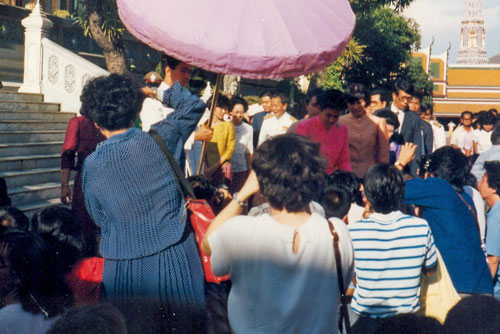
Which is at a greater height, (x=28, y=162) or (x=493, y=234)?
(x=493, y=234)

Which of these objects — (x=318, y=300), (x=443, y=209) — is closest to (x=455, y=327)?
(x=318, y=300)

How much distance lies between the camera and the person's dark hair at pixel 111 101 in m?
2.96

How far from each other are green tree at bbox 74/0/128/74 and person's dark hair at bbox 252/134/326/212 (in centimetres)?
1150

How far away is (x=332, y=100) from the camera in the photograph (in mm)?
5164

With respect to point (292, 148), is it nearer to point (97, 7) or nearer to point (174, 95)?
point (174, 95)

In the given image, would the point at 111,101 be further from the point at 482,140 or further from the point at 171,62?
the point at 482,140

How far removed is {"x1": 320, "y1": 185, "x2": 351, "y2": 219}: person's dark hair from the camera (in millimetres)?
3932

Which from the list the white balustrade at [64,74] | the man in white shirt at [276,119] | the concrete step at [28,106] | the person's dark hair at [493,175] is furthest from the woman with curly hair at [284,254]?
the white balustrade at [64,74]

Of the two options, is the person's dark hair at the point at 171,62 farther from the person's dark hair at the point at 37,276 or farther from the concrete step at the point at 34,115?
the concrete step at the point at 34,115

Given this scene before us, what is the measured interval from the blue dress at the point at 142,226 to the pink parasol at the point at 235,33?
502 millimetres

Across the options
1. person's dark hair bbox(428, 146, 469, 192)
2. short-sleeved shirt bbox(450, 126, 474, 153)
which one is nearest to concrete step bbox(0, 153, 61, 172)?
person's dark hair bbox(428, 146, 469, 192)

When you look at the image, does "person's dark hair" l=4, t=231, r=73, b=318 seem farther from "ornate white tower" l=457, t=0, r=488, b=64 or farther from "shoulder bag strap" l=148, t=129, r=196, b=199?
"ornate white tower" l=457, t=0, r=488, b=64

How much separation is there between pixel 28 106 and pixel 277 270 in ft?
28.8

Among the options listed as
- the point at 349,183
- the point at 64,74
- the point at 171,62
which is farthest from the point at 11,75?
the point at 349,183
